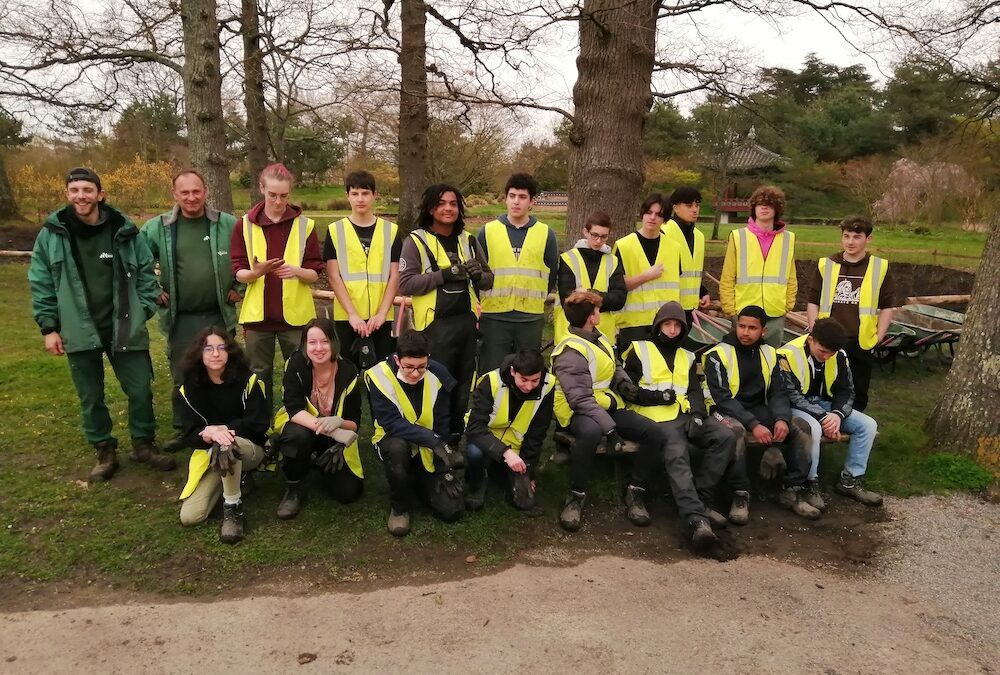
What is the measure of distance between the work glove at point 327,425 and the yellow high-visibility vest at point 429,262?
0.91 metres

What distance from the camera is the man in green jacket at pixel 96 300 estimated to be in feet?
13.2

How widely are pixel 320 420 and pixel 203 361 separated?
75 centimetres

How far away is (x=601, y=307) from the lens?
15.6ft

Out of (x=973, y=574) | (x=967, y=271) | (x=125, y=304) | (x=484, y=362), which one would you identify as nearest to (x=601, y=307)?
(x=484, y=362)

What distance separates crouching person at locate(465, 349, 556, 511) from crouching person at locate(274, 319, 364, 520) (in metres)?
0.74

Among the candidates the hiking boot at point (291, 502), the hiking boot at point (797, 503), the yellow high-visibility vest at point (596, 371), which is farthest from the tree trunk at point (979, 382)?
the hiking boot at point (291, 502)

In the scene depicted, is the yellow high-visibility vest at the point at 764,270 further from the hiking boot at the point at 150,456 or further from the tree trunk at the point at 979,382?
the hiking boot at the point at 150,456

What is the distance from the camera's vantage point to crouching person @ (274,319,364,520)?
3936 mm

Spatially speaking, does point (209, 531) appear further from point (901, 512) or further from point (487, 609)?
point (901, 512)

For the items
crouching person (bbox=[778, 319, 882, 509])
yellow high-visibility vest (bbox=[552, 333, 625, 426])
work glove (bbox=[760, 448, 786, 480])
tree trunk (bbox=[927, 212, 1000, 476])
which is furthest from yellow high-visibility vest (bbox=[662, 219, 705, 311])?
tree trunk (bbox=[927, 212, 1000, 476])

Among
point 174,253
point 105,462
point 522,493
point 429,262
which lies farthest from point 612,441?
point 105,462

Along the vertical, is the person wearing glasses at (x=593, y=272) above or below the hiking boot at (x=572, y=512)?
above

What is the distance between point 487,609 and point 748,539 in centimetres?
178

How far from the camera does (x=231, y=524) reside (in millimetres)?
3736
